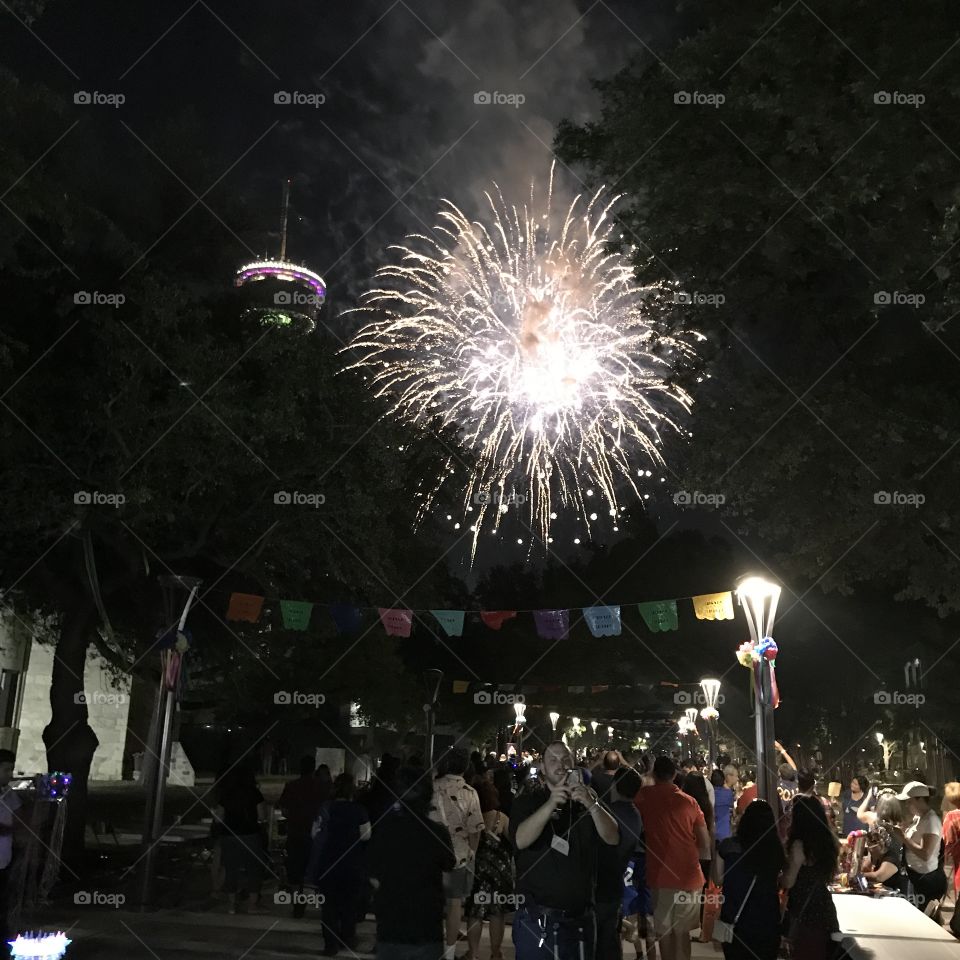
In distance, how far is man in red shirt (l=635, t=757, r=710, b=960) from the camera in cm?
780

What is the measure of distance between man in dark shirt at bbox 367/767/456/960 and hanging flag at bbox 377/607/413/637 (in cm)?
1398

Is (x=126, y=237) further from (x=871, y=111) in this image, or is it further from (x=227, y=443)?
(x=871, y=111)

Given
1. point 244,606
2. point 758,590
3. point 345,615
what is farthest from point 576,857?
point 345,615

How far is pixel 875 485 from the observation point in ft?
44.9

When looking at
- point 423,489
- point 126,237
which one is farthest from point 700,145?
point 423,489

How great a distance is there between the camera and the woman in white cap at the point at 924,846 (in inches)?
406

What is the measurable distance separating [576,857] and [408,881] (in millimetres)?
958

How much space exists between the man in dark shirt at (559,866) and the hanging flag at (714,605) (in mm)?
15191

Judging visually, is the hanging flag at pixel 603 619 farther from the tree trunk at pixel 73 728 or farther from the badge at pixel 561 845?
the badge at pixel 561 845

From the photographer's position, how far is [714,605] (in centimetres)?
2073

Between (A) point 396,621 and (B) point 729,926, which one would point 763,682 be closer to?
(B) point 729,926

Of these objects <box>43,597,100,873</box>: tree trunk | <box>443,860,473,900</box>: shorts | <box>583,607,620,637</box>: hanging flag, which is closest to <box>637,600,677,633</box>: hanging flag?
<box>583,607,620,637</box>: hanging flag

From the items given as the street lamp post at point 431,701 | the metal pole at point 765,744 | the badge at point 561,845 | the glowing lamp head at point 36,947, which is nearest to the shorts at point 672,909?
the badge at point 561,845

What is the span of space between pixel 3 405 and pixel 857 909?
13.9 metres
